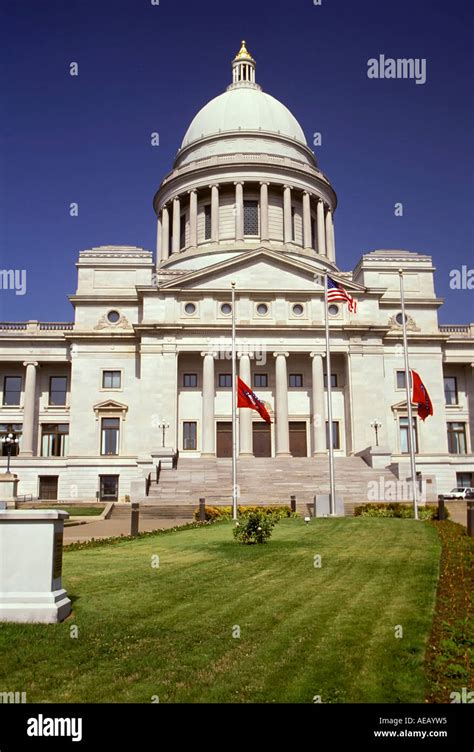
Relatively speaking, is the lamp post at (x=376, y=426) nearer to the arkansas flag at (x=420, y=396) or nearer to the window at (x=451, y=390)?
the window at (x=451, y=390)

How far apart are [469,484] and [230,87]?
54459 millimetres

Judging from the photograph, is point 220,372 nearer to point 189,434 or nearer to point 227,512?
point 189,434

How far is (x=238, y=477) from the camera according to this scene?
46.3 metres

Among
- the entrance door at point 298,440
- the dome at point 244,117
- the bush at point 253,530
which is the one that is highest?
the dome at point 244,117

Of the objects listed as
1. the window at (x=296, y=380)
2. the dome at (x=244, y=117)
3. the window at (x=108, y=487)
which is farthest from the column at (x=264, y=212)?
the window at (x=108, y=487)

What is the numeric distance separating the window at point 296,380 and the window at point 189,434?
8.74 m

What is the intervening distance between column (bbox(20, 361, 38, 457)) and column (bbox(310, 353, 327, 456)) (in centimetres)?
2394

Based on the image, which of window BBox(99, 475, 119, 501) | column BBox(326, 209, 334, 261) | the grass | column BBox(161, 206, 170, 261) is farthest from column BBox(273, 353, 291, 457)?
the grass

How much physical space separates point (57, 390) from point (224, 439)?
17.0 metres

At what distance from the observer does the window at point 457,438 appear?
6150cm

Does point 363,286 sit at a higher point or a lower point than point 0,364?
higher

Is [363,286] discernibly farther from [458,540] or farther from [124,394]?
[458,540]

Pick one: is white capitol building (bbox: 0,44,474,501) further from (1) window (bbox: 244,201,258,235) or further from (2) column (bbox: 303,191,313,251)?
(1) window (bbox: 244,201,258,235)
